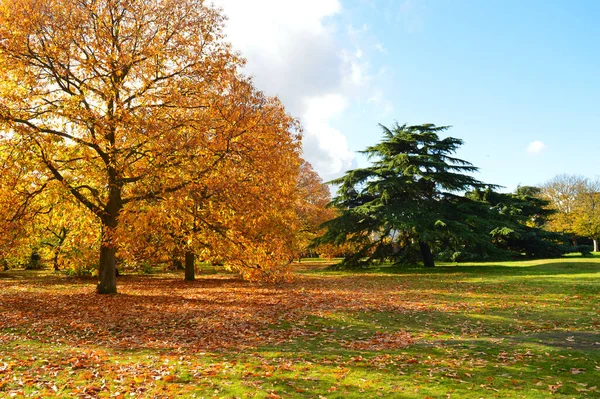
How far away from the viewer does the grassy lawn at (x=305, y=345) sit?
6145 millimetres

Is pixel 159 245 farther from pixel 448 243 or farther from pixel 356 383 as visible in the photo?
pixel 448 243

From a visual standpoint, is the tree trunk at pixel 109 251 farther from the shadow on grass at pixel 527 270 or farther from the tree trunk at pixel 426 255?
the tree trunk at pixel 426 255

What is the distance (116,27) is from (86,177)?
249 inches

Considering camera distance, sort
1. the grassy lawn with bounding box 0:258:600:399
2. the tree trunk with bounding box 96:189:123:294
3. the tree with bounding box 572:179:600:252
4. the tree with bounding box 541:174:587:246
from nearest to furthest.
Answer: the grassy lawn with bounding box 0:258:600:399 < the tree trunk with bounding box 96:189:123:294 < the tree with bounding box 572:179:600:252 < the tree with bounding box 541:174:587:246

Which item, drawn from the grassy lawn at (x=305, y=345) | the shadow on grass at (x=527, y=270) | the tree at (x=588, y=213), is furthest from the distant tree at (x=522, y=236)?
the grassy lawn at (x=305, y=345)

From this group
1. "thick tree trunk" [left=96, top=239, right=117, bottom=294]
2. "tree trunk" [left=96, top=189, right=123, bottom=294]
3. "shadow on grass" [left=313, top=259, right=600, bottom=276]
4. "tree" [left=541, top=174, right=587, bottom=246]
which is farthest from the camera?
"tree" [left=541, top=174, right=587, bottom=246]

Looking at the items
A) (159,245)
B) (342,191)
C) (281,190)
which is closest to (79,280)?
(159,245)

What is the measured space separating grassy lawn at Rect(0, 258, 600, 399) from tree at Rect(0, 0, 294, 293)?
430 cm

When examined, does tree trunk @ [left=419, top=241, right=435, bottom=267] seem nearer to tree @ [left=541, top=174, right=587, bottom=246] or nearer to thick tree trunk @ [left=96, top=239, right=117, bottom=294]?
thick tree trunk @ [left=96, top=239, right=117, bottom=294]

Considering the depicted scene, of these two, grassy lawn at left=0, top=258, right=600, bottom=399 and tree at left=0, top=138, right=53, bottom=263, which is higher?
tree at left=0, top=138, right=53, bottom=263

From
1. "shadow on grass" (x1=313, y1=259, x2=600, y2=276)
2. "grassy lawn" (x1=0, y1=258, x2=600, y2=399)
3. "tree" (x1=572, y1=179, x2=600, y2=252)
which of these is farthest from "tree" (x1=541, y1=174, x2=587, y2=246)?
"grassy lawn" (x1=0, y1=258, x2=600, y2=399)

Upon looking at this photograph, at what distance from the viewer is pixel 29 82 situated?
1448 centimetres

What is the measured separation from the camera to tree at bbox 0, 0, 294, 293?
14.6 metres

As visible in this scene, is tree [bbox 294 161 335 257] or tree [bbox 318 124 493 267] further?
tree [bbox 294 161 335 257]
